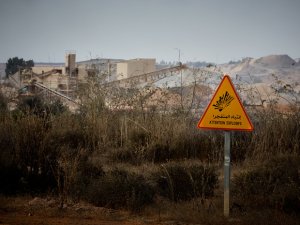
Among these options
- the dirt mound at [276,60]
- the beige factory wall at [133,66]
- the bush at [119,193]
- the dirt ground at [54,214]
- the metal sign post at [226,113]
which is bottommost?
the dirt ground at [54,214]

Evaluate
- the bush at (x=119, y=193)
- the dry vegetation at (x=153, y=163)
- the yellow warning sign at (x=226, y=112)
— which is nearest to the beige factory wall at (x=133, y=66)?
A: the dry vegetation at (x=153, y=163)

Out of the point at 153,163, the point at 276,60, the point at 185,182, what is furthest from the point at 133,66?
the point at 276,60

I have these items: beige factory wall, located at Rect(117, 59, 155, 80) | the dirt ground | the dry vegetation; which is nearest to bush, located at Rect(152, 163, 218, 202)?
the dry vegetation

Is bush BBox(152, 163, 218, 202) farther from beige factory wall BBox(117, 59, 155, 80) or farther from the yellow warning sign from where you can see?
beige factory wall BBox(117, 59, 155, 80)

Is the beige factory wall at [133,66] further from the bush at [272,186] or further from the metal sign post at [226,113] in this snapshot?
the metal sign post at [226,113]

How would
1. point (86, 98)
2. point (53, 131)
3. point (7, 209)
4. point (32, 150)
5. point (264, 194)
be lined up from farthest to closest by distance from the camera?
point (86, 98) < point (53, 131) < point (32, 150) < point (264, 194) < point (7, 209)

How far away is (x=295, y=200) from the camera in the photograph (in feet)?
22.8

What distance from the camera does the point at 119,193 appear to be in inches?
286

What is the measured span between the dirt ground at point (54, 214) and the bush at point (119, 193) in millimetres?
242

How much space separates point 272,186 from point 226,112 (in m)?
2.26

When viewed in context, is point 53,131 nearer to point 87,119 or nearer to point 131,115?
point 87,119

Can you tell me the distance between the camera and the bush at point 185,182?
7.66m

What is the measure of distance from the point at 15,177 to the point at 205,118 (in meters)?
4.15

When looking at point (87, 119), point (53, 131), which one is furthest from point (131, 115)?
point (53, 131)
